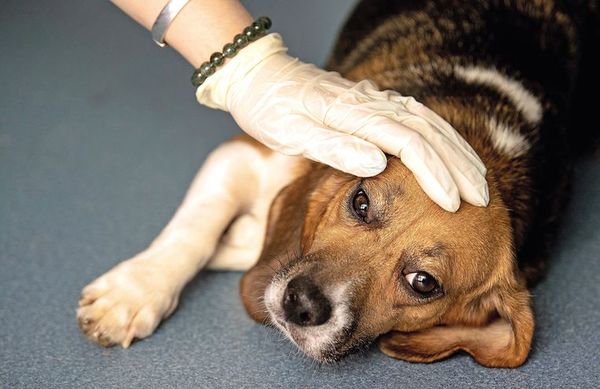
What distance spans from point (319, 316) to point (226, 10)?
0.92 meters

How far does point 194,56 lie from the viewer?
7.70 feet

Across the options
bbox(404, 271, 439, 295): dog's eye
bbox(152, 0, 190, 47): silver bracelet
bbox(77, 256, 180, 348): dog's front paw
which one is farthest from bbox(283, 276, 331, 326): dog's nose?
bbox(152, 0, 190, 47): silver bracelet

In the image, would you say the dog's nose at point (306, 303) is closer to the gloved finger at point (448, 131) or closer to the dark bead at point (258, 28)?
the gloved finger at point (448, 131)

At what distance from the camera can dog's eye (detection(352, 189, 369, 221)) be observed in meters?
2.15

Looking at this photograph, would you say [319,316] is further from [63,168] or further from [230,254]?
[63,168]

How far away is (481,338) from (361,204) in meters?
0.54

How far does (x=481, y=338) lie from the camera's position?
2.31m

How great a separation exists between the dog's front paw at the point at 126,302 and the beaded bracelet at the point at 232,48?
58 cm

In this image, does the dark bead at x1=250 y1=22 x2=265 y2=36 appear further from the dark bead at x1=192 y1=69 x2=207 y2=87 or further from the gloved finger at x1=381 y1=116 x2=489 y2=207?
the gloved finger at x1=381 y1=116 x2=489 y2=207

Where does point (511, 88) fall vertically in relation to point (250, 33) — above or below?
below

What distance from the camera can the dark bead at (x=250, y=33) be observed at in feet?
7.45

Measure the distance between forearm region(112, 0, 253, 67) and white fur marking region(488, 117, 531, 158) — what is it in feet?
2.63

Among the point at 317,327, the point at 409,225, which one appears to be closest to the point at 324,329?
the point at 317,327

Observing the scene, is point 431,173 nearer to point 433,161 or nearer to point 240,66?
point 433,161
